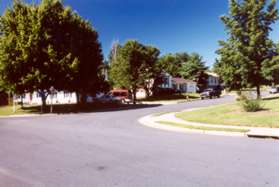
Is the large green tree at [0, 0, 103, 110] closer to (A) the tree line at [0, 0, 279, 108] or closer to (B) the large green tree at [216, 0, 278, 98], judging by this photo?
(A) the tree line at [0, 0, 279, 108]

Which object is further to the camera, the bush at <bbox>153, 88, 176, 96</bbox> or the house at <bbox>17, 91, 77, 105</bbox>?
the bush at <bbox>153, 88, 176, 96</bbox>

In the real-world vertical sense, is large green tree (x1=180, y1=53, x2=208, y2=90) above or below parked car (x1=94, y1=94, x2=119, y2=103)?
above

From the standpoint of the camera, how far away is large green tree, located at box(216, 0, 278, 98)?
28797 millimetres

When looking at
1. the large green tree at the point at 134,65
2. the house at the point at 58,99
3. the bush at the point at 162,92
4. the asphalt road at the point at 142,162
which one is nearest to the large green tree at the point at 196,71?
the bush at the point at 162,92

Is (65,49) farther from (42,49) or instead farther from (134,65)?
(134,65)

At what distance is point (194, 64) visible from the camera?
255 feet

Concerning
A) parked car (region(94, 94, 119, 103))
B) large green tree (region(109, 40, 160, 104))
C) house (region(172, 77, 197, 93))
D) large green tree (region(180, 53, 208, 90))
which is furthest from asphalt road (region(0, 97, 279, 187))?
large green tree (region(180, 53, 208, 90))

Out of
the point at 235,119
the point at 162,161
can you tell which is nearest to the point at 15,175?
the point at 162,161

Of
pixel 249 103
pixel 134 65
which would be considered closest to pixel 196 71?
pixel 134 65

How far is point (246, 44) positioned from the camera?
29.6 m

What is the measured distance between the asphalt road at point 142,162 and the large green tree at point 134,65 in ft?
126

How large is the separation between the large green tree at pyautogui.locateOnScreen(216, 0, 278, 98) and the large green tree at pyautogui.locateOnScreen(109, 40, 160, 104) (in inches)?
849

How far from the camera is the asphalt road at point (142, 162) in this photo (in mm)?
6102

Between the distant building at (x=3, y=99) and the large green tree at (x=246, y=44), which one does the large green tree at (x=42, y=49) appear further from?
the distant building at (x=3, y=99)
